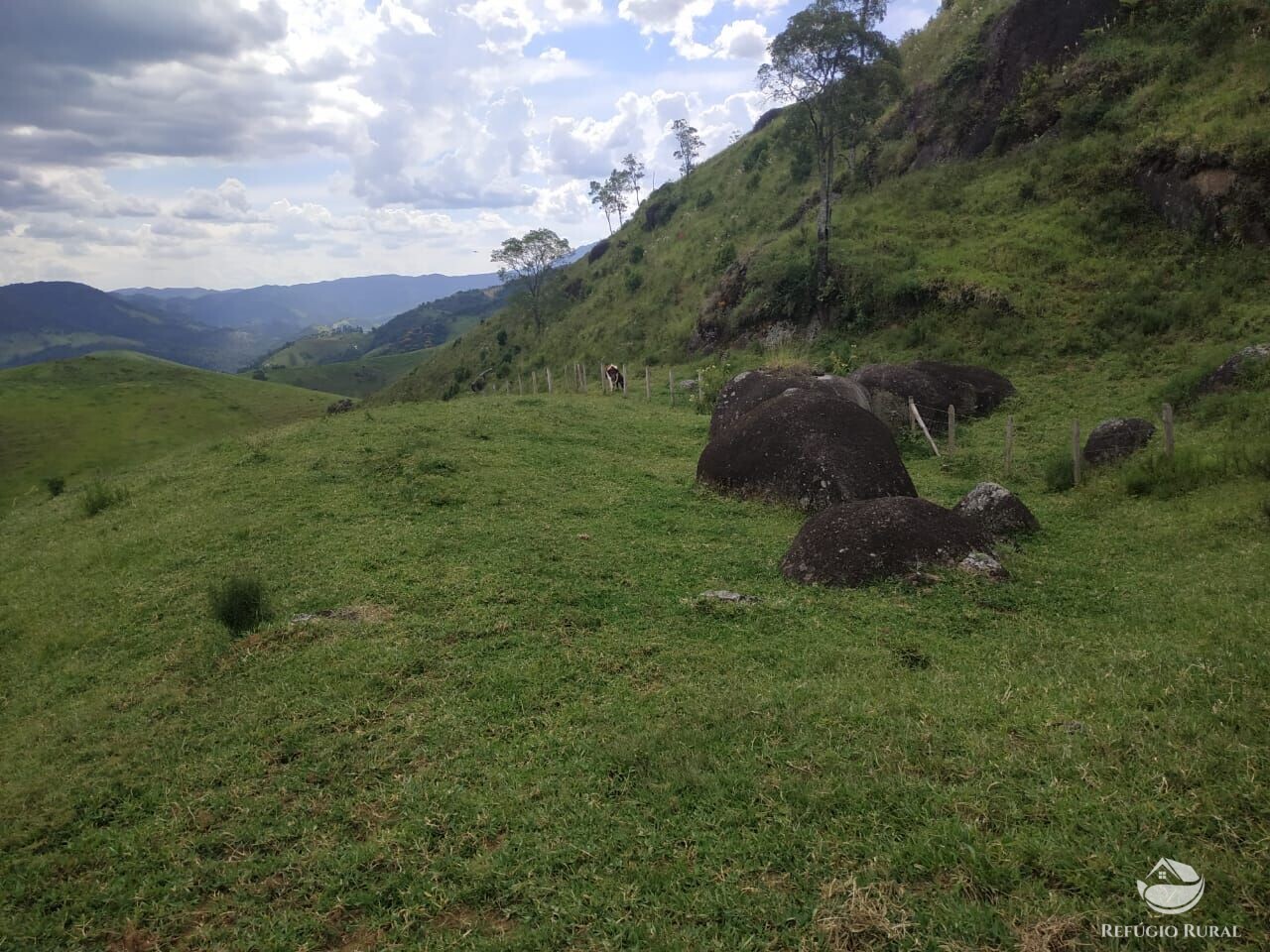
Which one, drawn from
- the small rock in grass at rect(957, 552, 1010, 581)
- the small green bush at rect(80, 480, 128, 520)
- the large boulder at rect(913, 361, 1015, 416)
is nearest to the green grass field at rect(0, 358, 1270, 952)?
the small rock in grass at rect(957, 552, 1010, 581)

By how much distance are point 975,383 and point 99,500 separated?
2452cm

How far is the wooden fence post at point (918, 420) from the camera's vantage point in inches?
706

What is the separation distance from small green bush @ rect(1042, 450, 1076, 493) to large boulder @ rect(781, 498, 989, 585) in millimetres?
5205

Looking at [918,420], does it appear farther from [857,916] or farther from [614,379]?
[614,379]

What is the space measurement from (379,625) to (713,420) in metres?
13.0

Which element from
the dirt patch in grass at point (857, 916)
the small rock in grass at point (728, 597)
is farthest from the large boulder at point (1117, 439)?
the dirt patch in grass at point (857, 916)

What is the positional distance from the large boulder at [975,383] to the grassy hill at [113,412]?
4944 cm

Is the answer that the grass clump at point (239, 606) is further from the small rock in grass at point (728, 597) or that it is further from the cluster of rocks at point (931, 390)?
the cluster of rocks at point (931, 390)

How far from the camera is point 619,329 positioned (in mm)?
49250

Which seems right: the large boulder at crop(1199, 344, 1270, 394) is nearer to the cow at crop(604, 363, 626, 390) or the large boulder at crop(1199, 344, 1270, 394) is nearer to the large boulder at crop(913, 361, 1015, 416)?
the large boulder at crop(913, 361, 1015, 416)

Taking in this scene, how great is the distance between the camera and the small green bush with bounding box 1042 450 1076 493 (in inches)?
558

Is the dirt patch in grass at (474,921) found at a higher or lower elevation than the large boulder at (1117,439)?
lower

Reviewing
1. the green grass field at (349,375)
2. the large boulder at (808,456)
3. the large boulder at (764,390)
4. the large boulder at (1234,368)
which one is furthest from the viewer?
the green grass field at (349,375)

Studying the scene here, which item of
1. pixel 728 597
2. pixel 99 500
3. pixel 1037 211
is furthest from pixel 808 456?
pixel 1037 211
